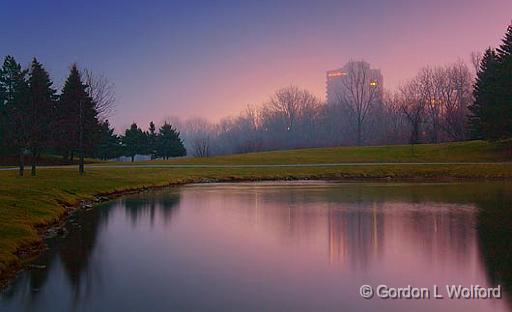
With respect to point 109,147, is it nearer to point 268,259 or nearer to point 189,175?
point 189,175

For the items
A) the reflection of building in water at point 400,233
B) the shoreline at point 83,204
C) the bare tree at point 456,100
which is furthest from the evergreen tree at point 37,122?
the bare tree at point 456,100

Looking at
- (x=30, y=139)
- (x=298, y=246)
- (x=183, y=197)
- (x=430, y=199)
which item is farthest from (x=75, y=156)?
→ (x=298, y=246)

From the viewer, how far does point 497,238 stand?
42.5ft

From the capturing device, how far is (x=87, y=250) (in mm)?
12695

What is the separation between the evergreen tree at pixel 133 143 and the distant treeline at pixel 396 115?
13531mm

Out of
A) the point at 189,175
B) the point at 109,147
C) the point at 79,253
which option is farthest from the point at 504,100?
the point at 109,147

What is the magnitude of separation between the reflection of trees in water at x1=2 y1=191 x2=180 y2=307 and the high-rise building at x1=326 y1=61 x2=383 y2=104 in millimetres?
83540

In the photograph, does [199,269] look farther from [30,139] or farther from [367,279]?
[30,139]

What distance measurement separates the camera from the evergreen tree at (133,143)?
76.5 meters

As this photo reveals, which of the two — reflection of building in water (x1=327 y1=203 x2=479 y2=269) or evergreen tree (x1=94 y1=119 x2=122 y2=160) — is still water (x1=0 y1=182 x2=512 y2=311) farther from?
evergreen tree (x1=94 y1=119 x2=122 y2=160)

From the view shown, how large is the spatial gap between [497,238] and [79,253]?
36.7 feet

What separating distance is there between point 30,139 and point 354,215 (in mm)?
25635

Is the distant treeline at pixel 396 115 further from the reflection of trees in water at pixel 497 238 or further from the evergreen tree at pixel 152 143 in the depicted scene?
the reflection of trees in water at pixel 497 238

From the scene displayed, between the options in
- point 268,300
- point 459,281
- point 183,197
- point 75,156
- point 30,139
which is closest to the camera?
point 268,300
